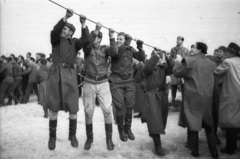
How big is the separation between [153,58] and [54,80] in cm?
222

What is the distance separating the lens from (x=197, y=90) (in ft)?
15.2

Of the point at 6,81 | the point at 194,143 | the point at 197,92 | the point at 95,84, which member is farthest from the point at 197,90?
the point at 6,81

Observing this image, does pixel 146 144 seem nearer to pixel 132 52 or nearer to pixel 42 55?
pixel 132 52

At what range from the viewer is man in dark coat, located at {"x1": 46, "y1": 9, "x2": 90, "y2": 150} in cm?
454

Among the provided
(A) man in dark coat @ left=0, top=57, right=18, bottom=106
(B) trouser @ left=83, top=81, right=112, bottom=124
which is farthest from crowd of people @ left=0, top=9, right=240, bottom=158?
(A) man in dark coat @ left=0, top=57, right=18, bottom=106

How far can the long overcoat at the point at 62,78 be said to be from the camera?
453 cm

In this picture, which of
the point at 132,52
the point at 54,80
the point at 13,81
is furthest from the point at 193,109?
the point at 13,81

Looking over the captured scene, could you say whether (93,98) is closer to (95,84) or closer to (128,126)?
(95,84)

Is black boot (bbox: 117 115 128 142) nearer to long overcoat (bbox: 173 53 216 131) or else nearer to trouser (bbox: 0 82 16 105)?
long overcoat (bbox: 173 53 216 131)

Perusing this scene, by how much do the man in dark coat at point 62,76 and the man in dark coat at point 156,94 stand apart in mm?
1585

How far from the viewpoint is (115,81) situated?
536 centimetres

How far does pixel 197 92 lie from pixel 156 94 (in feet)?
3.01

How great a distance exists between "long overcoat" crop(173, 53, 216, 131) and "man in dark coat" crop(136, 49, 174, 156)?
452 millimetres

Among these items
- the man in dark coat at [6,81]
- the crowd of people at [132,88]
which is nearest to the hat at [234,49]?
the crowd of people at [132,88]
